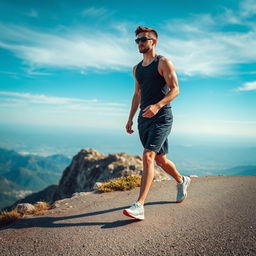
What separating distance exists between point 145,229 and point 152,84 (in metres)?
2.86

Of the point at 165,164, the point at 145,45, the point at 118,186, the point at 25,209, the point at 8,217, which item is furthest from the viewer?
the point at 118,186

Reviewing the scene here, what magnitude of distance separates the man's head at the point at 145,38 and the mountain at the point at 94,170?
47.1 ft

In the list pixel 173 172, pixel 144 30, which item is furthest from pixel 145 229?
pixel 144 30

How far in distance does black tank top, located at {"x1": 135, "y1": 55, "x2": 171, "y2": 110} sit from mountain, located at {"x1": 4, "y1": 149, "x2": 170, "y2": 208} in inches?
550

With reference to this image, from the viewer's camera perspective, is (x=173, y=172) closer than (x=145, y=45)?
No

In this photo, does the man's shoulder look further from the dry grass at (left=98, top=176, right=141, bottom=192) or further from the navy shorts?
the dry grass at (left=98, top=176, right=141, bottom=192)

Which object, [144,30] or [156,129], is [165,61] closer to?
[144,30]

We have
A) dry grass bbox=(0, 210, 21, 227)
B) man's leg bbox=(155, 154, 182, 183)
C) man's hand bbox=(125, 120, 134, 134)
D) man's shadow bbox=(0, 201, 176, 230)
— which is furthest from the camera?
man's hand bbox=(125, 120, 134, 134)

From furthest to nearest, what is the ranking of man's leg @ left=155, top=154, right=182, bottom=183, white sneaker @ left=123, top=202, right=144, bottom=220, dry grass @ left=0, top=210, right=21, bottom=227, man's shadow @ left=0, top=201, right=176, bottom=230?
man's leg @ left=155, top=154, right=182, bottom=183 < dry grass @ left=0, top=210, right=21, bottom=227 < man's shadow @ left=0, top=201, right=176, bottom=230 < white sneaker @ left=123, top=202, right=144, bottom=220

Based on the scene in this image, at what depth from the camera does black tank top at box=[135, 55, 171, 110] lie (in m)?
4.81

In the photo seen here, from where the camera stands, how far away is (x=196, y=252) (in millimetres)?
3328

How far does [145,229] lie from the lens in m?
4.18

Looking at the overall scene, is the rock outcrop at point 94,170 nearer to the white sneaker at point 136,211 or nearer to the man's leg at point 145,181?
the man's leg at point 145,181

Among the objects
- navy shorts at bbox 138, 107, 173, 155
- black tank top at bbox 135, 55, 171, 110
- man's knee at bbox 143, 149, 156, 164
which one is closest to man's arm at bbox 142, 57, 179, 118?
black tank top at bbox 135, 55, 171, 110
